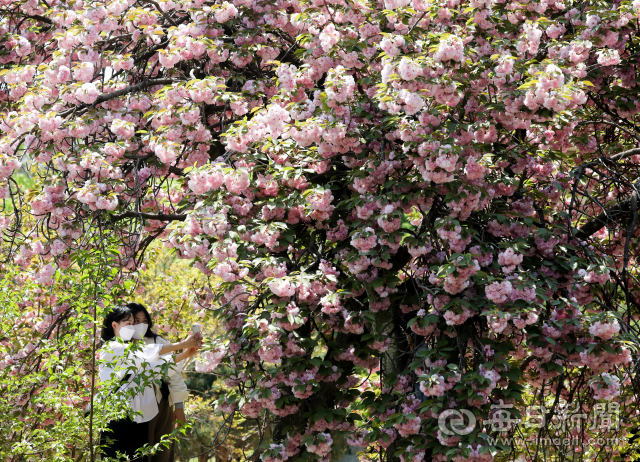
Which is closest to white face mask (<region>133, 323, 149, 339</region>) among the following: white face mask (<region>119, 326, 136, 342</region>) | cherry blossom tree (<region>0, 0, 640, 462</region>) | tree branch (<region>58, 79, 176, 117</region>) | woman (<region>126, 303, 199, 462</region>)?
woman (<region>126, 303, 199, 462</region>)

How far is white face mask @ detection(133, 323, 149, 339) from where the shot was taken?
3.68 metres

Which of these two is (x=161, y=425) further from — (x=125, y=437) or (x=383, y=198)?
(x=383, y=198)

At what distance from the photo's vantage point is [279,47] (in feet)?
13.4

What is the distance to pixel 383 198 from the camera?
3012 mm

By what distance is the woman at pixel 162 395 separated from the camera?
375 cm

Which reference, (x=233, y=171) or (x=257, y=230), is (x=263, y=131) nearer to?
(x=233, y=171)
